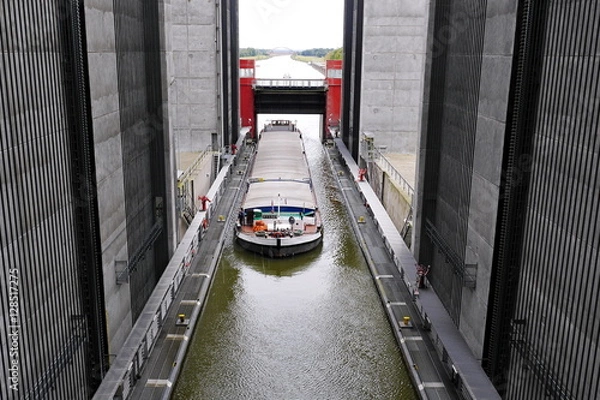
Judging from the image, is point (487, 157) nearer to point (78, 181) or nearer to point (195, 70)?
point (78, 181)

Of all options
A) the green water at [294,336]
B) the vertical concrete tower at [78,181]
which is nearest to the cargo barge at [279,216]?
the green water at [294,336]

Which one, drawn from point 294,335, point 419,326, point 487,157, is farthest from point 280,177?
point 487,157

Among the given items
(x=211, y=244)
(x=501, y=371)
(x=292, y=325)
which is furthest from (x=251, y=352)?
(x=211, y=244)

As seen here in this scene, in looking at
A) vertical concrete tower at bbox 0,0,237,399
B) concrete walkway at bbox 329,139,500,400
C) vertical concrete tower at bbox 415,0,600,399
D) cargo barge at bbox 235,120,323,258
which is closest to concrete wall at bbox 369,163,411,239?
concrete walkway at bbox 329,139,500,400

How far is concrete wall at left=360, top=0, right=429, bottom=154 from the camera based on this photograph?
44031mm

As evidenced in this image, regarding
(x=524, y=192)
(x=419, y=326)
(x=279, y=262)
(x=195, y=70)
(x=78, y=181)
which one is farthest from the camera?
(x=195, y=70)

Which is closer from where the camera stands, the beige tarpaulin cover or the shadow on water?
the shadow on water

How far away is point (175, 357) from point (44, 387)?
23.6ft

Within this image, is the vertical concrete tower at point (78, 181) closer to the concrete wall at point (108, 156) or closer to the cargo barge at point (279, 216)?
the concrete wall at point (108, 156)

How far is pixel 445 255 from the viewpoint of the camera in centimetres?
1977

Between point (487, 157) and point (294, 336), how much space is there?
979 cm

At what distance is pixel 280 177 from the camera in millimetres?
36750

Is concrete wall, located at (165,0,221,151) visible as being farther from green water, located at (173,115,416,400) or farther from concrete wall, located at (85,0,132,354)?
concrete wall, located at (85,0,132,354)

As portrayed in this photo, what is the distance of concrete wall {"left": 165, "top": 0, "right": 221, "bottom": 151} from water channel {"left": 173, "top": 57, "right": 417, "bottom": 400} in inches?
722
